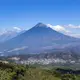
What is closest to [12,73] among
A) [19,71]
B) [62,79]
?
[19,71]

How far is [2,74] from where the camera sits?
13862 centimetres

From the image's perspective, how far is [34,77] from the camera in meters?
148

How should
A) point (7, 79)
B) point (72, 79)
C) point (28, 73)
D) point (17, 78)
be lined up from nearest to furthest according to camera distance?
point (7, 79) < point (17, 78) < point (28, 73) < point (72, 79)

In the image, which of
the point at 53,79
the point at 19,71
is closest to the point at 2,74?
the point at 19,71

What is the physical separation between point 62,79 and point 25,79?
31.3 m

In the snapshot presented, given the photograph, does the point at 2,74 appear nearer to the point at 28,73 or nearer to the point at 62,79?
the point at 28,73

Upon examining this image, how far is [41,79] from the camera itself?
14962 centimetres

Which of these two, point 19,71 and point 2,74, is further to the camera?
point 19,71

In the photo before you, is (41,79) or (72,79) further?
(72,79)

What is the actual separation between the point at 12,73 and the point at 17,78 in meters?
8.48

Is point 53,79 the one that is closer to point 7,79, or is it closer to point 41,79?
point 41,79

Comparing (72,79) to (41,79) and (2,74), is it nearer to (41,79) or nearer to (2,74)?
(41,79)

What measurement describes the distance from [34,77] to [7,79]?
20.1 metres

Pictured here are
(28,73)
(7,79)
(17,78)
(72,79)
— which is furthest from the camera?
(72,79)
